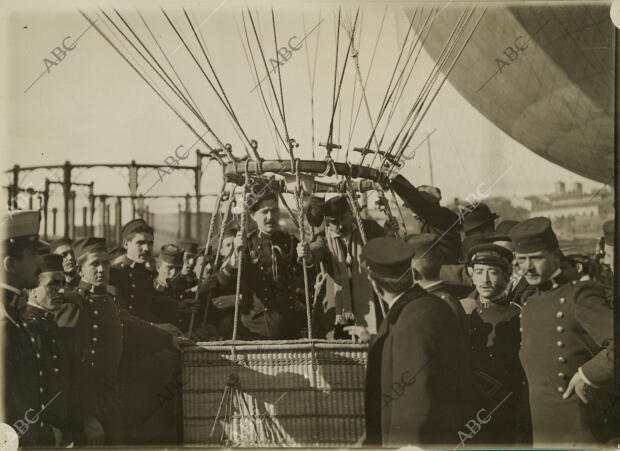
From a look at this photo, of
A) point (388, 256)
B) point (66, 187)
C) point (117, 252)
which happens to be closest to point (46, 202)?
point (66, 187)

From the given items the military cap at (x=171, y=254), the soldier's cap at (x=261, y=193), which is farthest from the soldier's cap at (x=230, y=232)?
the military cap at (x=171, y=254)

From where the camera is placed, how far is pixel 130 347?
4.09m

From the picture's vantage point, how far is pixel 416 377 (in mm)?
3910

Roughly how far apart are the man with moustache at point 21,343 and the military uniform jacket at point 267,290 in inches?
41.2

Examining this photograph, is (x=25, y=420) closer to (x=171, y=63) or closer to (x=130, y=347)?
(x=130, y=347)

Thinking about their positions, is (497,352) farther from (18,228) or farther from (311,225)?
(18,228)

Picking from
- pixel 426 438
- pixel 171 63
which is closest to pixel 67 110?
pixel 171 63

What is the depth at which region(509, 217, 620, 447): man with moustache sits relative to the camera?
4004 millimetres

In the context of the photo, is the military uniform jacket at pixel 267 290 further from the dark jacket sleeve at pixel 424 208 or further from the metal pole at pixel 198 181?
the dark jacket sleeve at pixel 424 208

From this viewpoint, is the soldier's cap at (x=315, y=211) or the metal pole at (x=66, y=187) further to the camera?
the metal pole at (x=66, y=187)

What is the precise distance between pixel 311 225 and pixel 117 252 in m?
1.06

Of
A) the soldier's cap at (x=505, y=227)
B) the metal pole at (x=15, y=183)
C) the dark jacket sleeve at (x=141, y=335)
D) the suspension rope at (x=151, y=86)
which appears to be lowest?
the dark jacket sleeve at (x=141, y=335)

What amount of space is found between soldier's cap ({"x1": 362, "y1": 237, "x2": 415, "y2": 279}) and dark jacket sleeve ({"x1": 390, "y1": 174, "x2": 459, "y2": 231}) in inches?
9.1

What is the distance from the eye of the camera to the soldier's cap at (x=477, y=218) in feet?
13.6
